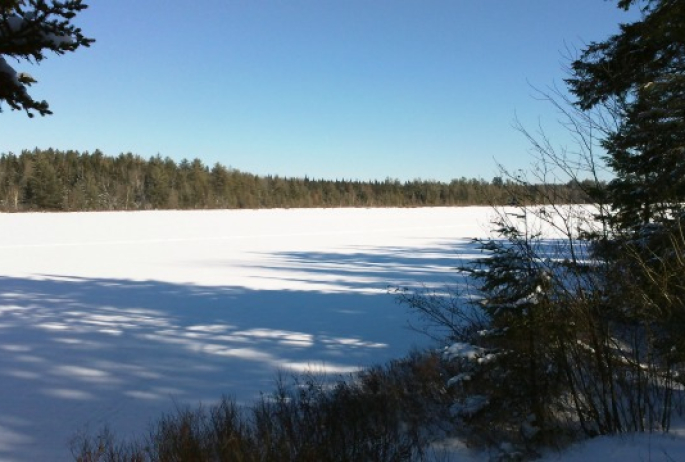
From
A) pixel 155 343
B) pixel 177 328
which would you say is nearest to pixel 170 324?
pixel 177 328

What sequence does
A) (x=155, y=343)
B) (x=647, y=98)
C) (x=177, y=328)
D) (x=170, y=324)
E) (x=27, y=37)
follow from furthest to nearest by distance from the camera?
(x=170, y=324), (x=177, y=328), (x=155, y=343), (x=647, y=98), (x=27, y=37)

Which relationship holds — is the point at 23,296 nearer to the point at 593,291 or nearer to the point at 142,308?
the point at 142,308

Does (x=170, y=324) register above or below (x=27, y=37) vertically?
below

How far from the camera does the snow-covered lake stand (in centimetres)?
612

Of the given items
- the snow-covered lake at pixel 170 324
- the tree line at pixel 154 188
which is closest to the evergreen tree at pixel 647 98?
the snow-covered lake at pixel 170 324

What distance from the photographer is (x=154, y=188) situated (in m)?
70.9

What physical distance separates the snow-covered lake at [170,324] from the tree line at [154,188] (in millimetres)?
31803

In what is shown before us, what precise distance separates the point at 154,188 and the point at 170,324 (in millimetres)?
66793

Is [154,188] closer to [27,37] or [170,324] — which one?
[170,324]

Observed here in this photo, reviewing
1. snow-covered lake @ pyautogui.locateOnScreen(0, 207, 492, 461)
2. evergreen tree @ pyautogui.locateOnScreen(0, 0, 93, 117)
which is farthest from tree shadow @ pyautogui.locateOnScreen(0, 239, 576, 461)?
evergreen tree @ pyautogui.locateOnScreen(0, 0, 93, 117)

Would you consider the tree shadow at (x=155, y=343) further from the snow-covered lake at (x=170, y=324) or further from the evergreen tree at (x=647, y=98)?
the evergreen tree at (x=647, y=98)

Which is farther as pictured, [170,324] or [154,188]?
[154,188]

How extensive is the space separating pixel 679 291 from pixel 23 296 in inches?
578

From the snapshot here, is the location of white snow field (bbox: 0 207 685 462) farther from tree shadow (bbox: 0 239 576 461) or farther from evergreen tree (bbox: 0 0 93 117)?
evergreen tree (bbox: 0 0 93 117)
